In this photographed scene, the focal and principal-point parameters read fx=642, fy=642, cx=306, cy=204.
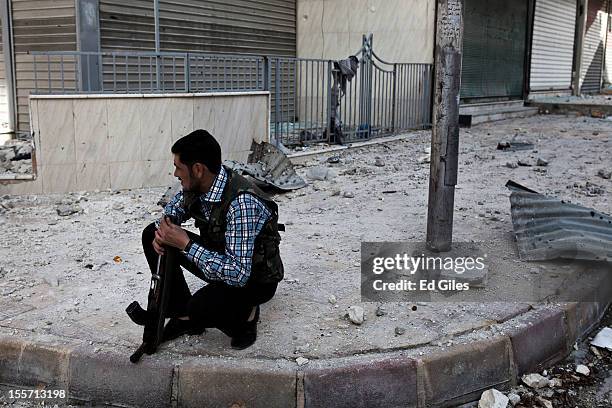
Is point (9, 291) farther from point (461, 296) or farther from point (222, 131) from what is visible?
point (222, 131)

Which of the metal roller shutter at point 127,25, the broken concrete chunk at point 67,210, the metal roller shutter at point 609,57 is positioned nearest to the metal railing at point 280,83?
the metal roller shutter at point 127,25

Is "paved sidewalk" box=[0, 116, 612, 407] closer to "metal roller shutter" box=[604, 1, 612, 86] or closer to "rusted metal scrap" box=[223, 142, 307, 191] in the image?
"rusted metal scrap" box=[223, 142, 307, 191]

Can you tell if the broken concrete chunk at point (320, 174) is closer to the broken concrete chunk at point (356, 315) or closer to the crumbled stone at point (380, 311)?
the crumbled stone at point (380, 311)

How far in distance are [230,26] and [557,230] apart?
8482 mm

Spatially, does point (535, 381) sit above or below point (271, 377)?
below

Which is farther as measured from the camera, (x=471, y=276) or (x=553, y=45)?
(x=553, y=45)

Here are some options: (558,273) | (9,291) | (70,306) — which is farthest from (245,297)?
(558,273)

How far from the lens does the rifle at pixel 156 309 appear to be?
3121mm

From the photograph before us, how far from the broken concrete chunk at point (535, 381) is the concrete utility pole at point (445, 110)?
141cm

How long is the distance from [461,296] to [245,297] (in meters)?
1.50

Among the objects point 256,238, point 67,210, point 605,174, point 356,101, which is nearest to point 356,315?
point 256,238

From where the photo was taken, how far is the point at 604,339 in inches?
Answer: 154

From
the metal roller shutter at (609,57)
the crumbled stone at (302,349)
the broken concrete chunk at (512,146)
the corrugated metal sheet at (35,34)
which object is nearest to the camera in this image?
the crumbled stone at (302,349)

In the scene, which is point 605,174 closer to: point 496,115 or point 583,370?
point 583,370
